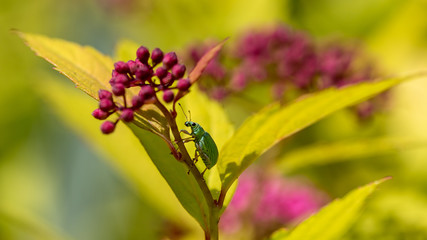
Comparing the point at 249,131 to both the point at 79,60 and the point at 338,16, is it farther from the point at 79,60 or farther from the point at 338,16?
the point at 338,16

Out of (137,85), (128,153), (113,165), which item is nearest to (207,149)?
(137,85)

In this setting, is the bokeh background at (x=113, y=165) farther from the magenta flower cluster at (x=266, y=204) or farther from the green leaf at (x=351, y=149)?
the green leaf at (x=351, y=149)

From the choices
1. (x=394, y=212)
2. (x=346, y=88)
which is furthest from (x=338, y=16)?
(x=346, y=88)

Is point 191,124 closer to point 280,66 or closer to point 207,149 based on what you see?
point 207,149

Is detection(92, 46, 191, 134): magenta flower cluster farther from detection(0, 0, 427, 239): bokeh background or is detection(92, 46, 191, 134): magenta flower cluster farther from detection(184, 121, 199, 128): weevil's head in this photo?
detection(0, 0, 427, 239): bokeh background

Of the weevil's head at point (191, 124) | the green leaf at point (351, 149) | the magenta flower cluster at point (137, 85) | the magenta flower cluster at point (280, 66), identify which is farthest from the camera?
the magenta flower cluster at point (280, 66)

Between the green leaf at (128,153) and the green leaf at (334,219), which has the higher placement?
the green leaf at (334,219)

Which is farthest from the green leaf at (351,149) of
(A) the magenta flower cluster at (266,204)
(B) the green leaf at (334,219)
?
(B) the green leaf at (334,219)
